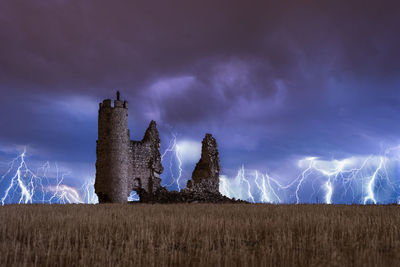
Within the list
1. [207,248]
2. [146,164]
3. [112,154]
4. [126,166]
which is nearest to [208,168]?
[146,164]

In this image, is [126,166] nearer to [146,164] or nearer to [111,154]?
[111,154]

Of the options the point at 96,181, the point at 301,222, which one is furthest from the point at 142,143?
the point at 301,222

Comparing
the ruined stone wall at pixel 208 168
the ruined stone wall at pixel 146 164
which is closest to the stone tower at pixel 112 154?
the ruined stone wall at pixel 146 164

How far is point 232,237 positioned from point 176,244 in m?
1.01

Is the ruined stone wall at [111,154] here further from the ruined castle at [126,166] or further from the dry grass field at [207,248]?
the dry grass field at [207,248]

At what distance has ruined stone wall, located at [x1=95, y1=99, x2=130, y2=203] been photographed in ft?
79.6

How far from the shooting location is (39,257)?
514 cm

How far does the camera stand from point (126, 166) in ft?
81.7

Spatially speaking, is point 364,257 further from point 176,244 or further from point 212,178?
point 212,178

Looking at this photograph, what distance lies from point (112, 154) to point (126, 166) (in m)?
1.20

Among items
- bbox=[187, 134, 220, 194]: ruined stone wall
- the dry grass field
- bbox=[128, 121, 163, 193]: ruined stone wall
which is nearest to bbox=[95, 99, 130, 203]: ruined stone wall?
bbox=[128, 121, 163, 193]: ruined stone wall

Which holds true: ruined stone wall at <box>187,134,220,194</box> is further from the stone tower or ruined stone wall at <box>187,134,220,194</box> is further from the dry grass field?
the dry grass field

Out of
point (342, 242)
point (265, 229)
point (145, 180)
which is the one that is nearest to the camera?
point (342, 242)

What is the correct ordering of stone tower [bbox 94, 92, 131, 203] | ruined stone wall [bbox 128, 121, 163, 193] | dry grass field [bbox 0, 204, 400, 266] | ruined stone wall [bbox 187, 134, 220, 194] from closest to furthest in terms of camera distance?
1. dry grass field [bbox 0, 204, 400, 266]
2. stone tower [bbox 94, 92, 131, 203]
3. ruined stone wall [bbox 128, 121, 163, 193]
4. ruined stone wall [bbox 187, 134, 220, 194]
